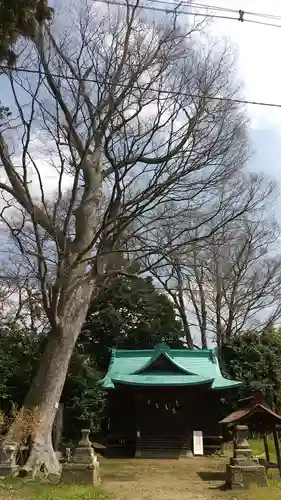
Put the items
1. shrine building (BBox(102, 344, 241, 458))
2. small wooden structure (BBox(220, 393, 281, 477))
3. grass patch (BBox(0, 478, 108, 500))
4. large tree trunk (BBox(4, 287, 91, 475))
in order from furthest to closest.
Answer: shrine building (BBox(102, 344, 241, 458)) → small wooden structure (BBox(220, 393, 281, 477)) → large tree trunk (BBox(4, 287, 91, 475)) → grass patch (BBox(0, 478, 108, 500))

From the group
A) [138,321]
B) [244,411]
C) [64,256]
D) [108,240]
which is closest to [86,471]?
[244,411]

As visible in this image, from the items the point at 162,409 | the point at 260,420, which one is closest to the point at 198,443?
the point at 162,409

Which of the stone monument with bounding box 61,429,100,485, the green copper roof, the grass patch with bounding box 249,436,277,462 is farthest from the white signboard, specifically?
the stone monument with bounding box 61,429,100,485

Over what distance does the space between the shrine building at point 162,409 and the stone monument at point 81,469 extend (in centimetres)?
796

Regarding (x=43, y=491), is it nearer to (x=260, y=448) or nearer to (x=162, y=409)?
(x=162, y=409)

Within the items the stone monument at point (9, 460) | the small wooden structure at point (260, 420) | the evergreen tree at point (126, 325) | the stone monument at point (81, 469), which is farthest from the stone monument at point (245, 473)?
the evergreen tree at point (126, 325)

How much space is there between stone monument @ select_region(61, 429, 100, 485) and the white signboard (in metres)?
8.45

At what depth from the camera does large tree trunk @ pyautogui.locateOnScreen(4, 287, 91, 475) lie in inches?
480

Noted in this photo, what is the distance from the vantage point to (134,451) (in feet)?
66.1

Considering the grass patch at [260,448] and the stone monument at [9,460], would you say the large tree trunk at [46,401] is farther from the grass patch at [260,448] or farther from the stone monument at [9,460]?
the grass patch at [260,448]

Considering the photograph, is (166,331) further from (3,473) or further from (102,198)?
(3,473)

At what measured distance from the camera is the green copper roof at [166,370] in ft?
65.1

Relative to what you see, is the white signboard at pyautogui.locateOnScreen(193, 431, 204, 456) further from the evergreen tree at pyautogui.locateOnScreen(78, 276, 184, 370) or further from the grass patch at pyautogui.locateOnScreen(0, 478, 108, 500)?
the grass patch at pyautogui.locateOnScreen(0, 478, 108, 500)

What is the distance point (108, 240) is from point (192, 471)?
23.7 feet
